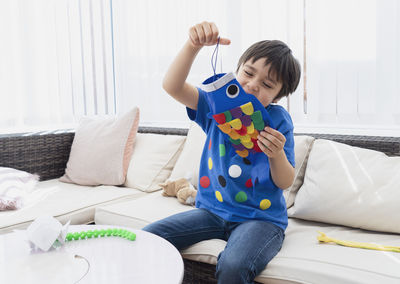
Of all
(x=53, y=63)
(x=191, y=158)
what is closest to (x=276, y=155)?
(x=191, y=158)

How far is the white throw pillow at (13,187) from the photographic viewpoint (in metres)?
1.63

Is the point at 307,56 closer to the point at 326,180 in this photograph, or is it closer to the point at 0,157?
the point at 326,180

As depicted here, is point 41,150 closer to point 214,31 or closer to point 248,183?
point 248,183

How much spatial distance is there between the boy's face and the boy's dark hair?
16 mm

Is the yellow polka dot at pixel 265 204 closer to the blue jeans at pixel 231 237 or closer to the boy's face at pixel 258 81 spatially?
the blue jeans at pixel 231 237

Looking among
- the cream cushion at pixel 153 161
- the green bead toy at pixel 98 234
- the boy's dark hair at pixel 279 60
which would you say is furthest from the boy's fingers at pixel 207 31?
the cream cushion at pixel 153 161

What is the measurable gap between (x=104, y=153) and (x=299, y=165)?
1.12 meters

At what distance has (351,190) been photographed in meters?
1.37

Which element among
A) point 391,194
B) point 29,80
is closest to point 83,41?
point 29,80

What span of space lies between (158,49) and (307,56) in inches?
45.2

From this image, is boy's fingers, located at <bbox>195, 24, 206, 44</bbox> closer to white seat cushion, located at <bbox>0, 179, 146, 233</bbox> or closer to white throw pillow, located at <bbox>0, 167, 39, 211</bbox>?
white seat cushion, located at <bbox>0, 179, 146, 233</bbox>

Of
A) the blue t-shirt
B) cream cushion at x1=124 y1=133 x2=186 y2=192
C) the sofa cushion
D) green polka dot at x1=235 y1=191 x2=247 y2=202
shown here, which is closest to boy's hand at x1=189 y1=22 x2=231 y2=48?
the blue t-shirt

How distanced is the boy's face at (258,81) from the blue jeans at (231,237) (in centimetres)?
42

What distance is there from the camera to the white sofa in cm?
105
